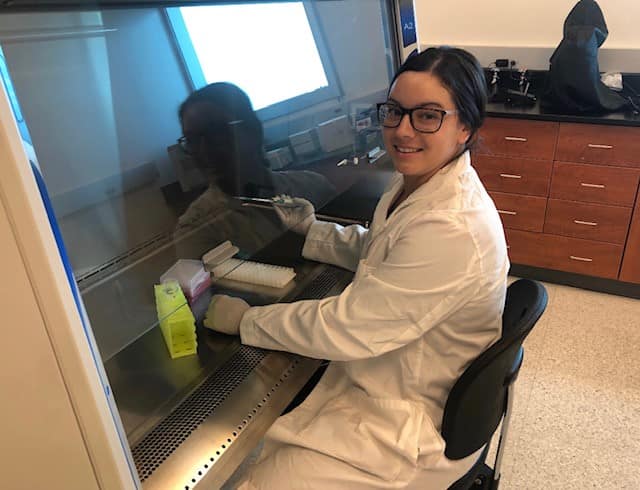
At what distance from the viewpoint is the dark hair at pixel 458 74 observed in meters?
1.00

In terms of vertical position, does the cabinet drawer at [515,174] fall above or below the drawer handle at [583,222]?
above

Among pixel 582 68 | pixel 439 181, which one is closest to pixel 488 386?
pixel 439 181

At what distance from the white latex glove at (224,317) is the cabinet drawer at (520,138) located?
66.3 inches

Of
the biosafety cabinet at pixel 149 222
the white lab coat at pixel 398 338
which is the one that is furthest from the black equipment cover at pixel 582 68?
the white lab coat at pixel 398 338

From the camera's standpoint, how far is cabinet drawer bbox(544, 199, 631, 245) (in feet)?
7.92

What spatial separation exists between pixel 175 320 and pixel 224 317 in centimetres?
13

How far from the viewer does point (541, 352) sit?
7.33ft

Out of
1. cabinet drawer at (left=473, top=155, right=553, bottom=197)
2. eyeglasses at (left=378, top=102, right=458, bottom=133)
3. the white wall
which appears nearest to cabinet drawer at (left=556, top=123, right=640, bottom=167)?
cabinet drawer at (left=473, top=155, right=553, bottom=197)

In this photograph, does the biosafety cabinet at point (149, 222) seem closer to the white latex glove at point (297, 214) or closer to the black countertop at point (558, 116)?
the white latex glove at point (297, 214)

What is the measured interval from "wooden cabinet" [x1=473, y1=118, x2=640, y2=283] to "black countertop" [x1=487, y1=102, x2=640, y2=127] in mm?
26

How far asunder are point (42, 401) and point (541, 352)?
205cm

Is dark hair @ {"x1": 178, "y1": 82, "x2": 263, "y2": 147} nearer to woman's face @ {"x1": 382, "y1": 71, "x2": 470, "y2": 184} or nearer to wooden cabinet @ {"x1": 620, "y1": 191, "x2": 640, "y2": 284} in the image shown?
woman's face @ {"x1": 382, "y1": 71, "x2": 470, "y2": 184}

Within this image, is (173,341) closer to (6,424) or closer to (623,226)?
(6,424)

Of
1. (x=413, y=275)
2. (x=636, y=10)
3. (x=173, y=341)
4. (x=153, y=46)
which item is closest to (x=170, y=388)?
(x=173, y=341)
